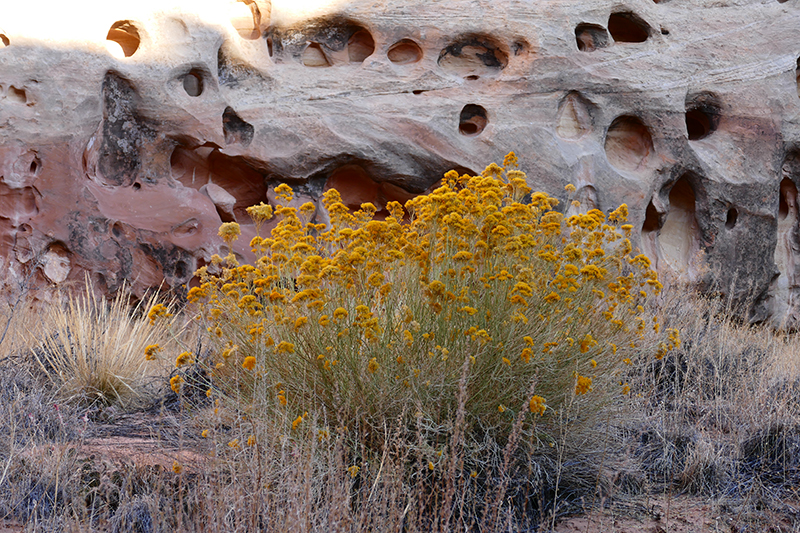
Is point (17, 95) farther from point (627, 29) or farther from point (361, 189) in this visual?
point (627, 29)

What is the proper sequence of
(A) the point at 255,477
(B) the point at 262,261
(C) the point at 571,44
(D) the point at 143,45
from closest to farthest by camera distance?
1. (A) the point at 255,477
2. (B) the point at 262,261
3. (D) the point at 143,45
4. (C) the point at 571,44

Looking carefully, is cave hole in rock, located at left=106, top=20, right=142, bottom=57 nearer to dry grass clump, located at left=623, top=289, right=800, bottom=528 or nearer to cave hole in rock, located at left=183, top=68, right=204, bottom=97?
cave hole in rock, located at left=183, top=68, right=204, bottom=97

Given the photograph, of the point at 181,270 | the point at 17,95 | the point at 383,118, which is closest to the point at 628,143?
the point at 383,118

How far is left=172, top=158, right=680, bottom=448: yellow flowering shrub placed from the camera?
2873mm

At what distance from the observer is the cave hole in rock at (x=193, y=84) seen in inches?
273

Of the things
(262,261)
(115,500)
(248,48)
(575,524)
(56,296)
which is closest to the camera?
(115,500)

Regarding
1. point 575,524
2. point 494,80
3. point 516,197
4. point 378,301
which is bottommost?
point 575,524

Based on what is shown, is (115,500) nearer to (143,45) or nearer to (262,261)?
(262,261)

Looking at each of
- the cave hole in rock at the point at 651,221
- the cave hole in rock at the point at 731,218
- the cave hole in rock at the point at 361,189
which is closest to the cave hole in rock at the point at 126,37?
the cave hole in rock at the point at 361,189

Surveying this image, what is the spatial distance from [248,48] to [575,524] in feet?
19.7

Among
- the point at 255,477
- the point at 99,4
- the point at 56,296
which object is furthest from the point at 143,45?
the point at 255,477

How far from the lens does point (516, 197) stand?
394 centimetres

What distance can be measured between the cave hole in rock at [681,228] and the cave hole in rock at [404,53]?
3590 mm

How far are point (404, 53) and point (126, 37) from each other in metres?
3.02
